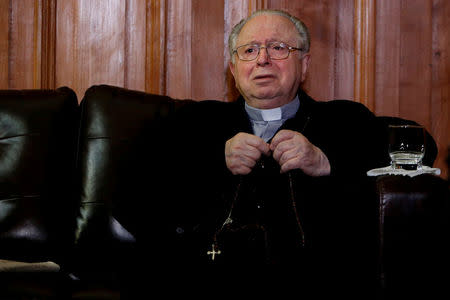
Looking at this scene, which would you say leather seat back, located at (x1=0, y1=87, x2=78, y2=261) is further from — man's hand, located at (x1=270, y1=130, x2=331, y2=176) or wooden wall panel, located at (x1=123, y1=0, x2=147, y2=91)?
man's hand, located at (x1=270, y1=130, x2=331, y2=176)

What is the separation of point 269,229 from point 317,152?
0.29 metres

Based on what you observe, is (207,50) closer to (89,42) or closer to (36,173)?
(89,42)

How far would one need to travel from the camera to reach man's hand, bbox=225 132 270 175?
1.48m

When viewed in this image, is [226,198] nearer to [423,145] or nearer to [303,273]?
[303,273]

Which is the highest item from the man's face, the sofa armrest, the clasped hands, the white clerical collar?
the man's face

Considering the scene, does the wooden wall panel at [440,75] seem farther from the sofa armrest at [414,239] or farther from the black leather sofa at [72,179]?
the sofa armrest at [414,239]

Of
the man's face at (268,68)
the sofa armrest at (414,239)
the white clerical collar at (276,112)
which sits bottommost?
the sofa armrest at (414,239)

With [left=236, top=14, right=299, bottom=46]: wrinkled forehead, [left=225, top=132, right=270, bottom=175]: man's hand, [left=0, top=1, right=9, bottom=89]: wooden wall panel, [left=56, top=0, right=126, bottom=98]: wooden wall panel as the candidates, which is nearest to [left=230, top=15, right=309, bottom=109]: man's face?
[left=236, top=14, right=299, bottom=46]: wrinkled forehead

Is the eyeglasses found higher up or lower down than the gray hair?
lower down

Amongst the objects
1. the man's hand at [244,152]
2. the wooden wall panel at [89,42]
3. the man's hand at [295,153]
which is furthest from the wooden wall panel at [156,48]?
the man's hand at [295,153]

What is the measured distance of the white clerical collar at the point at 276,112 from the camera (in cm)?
176

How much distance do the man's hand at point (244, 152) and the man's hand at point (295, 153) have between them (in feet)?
0.14

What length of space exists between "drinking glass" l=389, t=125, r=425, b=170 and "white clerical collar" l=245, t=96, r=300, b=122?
456 mm

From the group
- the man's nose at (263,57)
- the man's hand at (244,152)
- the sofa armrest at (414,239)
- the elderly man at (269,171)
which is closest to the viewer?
the sofa armrest at (414,239)
